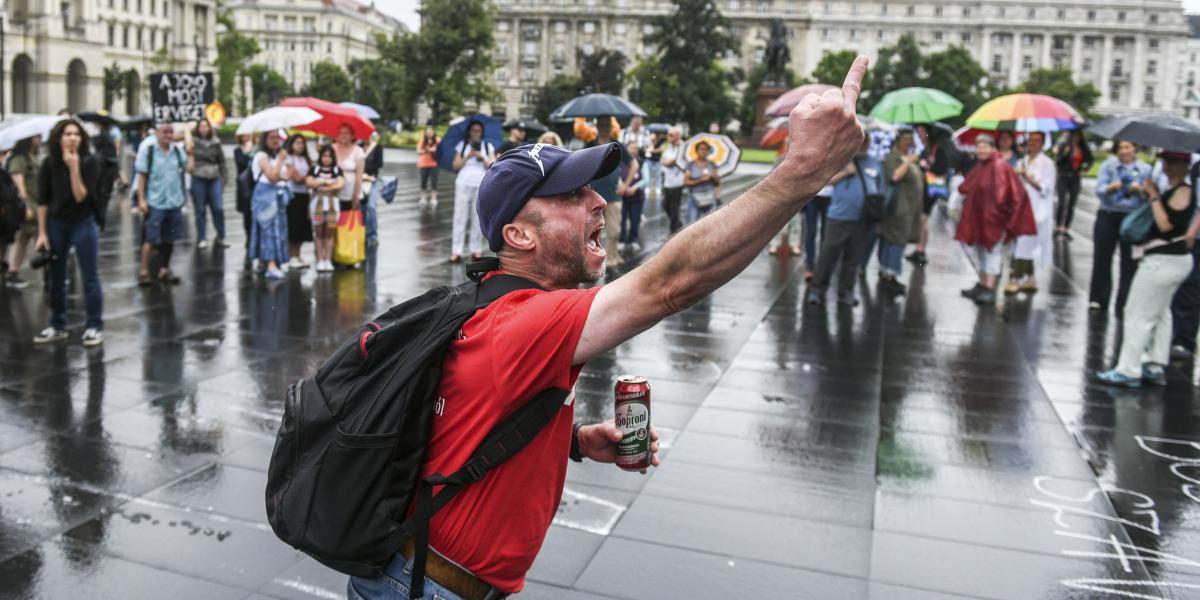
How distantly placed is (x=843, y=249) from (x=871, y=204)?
674 millimetres

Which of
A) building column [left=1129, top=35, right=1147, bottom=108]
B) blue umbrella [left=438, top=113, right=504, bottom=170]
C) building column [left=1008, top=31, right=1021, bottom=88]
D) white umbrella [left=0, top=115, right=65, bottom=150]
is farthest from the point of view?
building column [left=1129, top=35, right=1147, bottom=108]

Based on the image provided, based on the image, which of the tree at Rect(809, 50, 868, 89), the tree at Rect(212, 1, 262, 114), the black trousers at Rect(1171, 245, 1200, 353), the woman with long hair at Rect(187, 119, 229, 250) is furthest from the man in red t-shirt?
the tree at Rect(809, 50, 868, 89)

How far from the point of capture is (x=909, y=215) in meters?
12.0

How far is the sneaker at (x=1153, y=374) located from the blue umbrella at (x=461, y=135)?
25.7 feet

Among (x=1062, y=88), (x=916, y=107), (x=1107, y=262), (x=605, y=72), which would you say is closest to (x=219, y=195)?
(x=916, y=107)

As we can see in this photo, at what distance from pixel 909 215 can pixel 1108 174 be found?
2.06 meters

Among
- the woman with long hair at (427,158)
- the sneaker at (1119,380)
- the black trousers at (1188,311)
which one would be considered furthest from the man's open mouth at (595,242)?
the woman with long hair at (427,158)

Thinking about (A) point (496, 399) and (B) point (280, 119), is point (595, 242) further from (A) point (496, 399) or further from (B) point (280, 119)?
(B) point (280, 119)

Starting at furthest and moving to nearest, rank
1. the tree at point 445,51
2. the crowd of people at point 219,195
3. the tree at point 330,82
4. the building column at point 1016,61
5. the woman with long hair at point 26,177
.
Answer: the building column at point 1016,61 < the tree at point 330,82 < the tree at point 445,51 < the woman with long hair at point 26,177 < the crowd of people at point 219,195

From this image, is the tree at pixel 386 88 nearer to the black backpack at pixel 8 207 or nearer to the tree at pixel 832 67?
the tree at pixel 832 67

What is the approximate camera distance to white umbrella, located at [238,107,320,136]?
1184cm

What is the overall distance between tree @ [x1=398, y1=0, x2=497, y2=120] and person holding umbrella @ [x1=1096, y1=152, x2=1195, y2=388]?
57.4 meters

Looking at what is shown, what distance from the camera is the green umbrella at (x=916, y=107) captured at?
12.5 metres

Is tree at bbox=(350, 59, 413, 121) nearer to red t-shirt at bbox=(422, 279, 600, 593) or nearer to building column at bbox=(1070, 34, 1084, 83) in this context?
red t-shirt at bbox=(422, 279, 600, 593)
